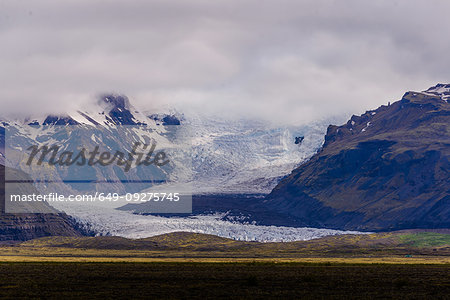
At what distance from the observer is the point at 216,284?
299 ft

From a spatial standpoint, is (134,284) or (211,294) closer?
(211,294)

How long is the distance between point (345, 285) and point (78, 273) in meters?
40.1

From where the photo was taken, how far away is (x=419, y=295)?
80.2 metres

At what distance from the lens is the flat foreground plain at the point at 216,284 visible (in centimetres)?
8031

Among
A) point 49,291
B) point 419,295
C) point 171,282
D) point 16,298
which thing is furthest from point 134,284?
point 419,295

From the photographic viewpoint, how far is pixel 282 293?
81.4 metres

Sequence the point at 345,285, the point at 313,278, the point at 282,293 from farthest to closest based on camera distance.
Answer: the point at 313,278, the point at 345,285, the point at 282,293

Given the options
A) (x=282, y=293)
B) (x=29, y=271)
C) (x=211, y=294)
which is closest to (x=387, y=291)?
(x=282, y=293)

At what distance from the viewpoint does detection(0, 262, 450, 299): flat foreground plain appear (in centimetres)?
8031

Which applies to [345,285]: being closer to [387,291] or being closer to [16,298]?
[387,291]

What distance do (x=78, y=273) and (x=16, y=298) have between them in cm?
3211

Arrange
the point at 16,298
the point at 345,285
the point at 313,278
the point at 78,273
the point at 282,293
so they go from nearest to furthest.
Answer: the point at 16,298
the point at 282,293
the point at 345,285
the point at 313,278
the point at 78,273

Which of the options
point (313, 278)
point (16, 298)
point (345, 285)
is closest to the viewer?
point (16, 298)

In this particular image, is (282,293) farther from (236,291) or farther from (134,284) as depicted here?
(134,284)
